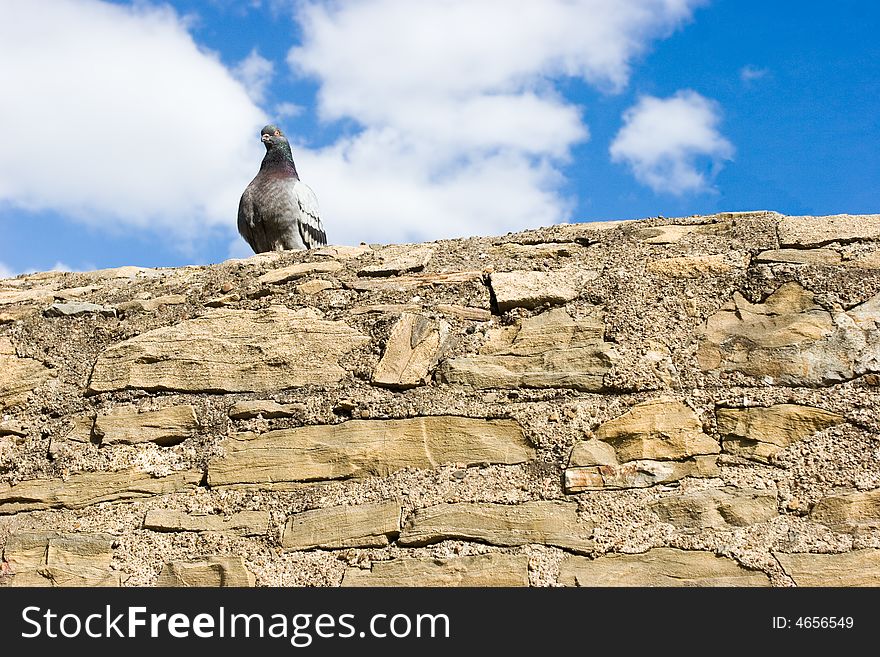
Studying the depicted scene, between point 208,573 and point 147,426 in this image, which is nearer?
point 208,573

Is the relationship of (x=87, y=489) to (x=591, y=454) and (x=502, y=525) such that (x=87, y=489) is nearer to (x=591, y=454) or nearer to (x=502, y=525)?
(x=502, y=525)

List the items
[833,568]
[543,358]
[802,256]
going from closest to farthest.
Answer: [833,568], [543,358], [802,256]

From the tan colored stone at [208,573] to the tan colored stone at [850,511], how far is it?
59.2 inches

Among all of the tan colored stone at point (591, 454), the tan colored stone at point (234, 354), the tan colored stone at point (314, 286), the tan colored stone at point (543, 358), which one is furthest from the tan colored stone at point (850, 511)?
the tan colored stone at point (314, 286)

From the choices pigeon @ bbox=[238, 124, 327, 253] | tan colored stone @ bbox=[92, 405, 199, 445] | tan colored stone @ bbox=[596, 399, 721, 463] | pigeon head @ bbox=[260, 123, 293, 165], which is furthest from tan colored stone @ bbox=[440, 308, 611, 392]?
pigeon head @ bbox=[260, 123, 293, 165]

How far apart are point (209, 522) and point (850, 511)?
1.73 m

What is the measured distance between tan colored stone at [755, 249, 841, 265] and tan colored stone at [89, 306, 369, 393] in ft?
4.34

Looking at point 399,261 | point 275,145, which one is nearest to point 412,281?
point 399,261

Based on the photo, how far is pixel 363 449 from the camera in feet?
8.95

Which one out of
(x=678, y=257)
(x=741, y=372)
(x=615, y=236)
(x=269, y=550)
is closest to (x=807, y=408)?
(x=741, y=372)

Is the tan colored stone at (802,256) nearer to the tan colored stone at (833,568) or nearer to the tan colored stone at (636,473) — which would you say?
the tan colored stone at (636,473)

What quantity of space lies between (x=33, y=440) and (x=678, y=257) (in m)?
2.13

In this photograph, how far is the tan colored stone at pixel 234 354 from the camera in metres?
2.96

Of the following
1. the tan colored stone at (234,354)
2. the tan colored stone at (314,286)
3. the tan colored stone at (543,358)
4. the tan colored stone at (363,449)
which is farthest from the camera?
the tan colored stone at (314,286)
